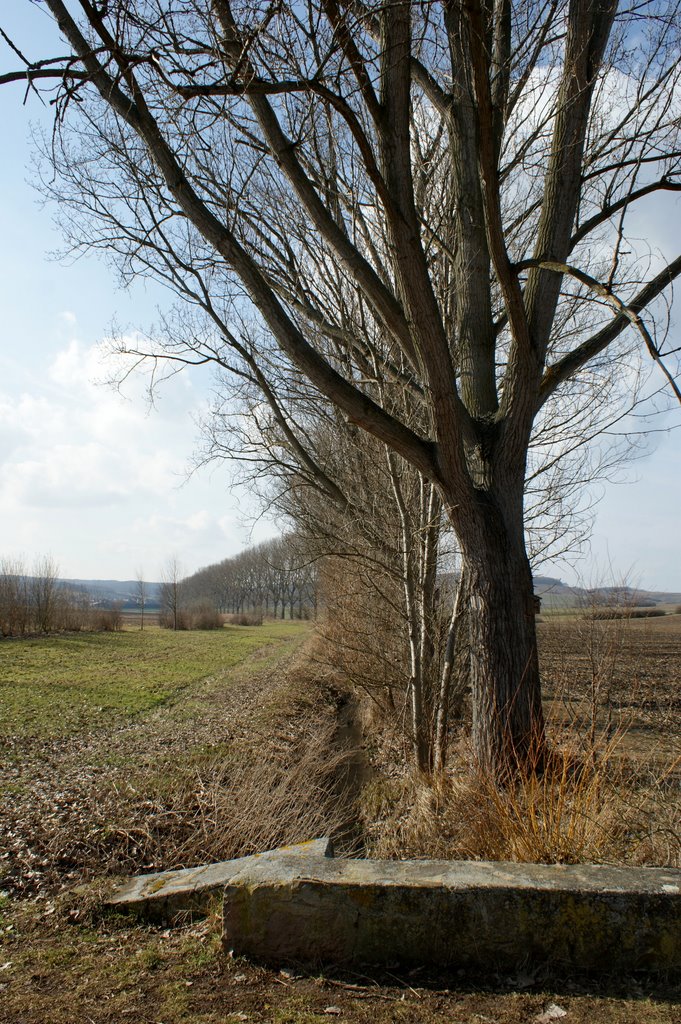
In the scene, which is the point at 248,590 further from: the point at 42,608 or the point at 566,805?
the point at 566,805

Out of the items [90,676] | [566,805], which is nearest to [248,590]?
[90,676]

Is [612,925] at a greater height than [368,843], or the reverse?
[612,925]

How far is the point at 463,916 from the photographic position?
3127 mm

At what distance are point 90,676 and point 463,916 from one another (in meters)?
19.5

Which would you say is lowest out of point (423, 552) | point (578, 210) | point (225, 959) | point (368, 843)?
point (368, 843)

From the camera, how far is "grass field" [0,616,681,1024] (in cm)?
293

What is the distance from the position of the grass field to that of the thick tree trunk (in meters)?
0.37

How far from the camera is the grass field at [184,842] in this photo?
2.93 metres

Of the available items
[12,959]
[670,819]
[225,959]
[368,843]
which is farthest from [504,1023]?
[368,843]

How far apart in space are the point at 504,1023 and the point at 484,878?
60 centimetres

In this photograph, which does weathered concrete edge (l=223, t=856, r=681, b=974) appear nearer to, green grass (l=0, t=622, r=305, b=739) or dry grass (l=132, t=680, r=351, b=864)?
dry grass (l=132, t=680, r=351, b=864)

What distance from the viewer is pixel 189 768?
8.41m

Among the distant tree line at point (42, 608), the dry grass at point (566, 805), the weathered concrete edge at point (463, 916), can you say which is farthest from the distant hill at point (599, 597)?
the distant tree line at point (42, 608)

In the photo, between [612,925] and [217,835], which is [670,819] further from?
[217,835]
